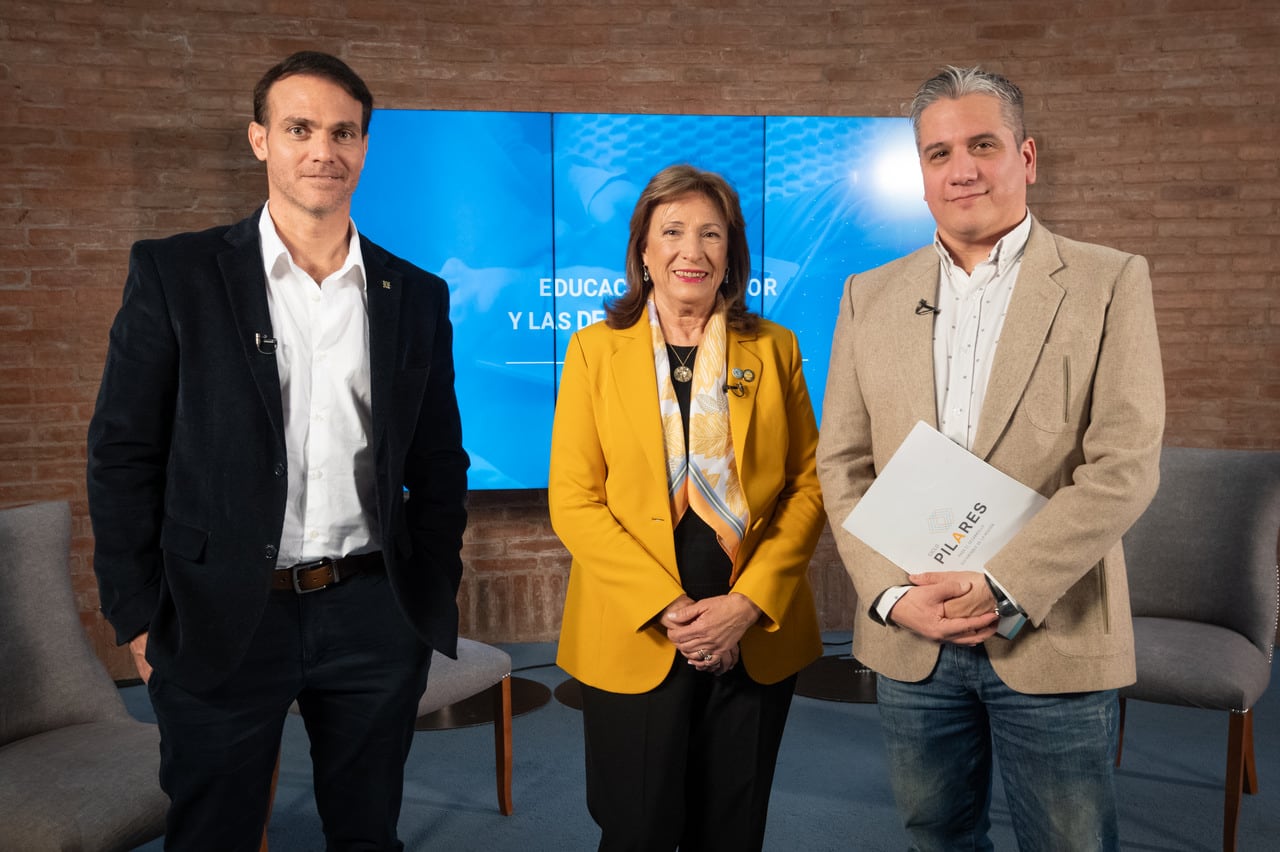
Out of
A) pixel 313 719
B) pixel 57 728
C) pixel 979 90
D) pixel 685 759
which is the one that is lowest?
pixel 57 728

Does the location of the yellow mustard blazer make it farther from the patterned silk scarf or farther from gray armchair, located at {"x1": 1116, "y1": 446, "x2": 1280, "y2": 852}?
gray armchair, located at {"x1": 1116, "y1": 446, "x2": 1280, "y2": 852}

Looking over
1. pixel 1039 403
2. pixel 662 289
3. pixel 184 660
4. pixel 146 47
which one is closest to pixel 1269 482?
pixel 1039 403

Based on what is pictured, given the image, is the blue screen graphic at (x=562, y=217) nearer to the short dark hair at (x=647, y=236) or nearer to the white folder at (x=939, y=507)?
the short dark hair at (x=647, y=236)

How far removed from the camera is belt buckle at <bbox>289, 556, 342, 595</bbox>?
183 centimetres

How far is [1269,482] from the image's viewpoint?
325 cm

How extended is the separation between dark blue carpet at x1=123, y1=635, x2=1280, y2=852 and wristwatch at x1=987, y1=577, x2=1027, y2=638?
155 cm

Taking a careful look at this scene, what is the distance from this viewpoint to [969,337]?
5.81 feet

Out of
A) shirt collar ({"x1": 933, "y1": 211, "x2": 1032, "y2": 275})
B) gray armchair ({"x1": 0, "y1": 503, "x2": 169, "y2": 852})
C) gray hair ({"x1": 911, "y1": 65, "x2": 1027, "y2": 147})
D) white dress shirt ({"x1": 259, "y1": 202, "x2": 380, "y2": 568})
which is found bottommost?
gray armchair ({"x1": 0, "y1": 503, "x2": 169, "y2": 852})

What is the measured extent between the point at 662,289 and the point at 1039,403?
2.70 feet

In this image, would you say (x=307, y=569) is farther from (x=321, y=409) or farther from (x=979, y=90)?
(x=979, y=90)

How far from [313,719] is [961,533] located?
129 centimetres

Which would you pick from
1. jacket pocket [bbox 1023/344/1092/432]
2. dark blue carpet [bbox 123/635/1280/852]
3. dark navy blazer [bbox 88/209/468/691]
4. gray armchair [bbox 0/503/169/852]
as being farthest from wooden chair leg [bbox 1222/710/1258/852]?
gray armchair [bbox 0/503/169/852]

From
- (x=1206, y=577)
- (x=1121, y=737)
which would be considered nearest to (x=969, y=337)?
(x=1206, y=577)

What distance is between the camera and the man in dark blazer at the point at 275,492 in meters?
1.76
